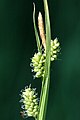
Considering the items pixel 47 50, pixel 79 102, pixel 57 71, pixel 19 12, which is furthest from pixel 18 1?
pixel 47 50

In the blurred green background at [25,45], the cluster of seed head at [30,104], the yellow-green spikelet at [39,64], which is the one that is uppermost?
the blurred green background at [25,45]

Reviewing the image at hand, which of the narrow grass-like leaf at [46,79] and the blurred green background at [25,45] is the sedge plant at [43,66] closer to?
the narrow grass-like leaf at [46,79]

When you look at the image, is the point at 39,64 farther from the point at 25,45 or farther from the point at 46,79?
the point at 25,45

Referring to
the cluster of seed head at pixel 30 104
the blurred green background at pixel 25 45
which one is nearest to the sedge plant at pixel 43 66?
the cluster of seed head at pixel 30 104

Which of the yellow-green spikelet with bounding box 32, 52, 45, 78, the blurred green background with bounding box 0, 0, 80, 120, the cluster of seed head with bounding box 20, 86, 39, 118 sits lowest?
the cluster of seed head with bounding box 20, 86, 39, 118

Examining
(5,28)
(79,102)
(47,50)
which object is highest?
(5,28)

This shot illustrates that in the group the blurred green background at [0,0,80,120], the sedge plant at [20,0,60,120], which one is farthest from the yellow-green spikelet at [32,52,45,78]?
the blurred green background at [0,0,80,120]

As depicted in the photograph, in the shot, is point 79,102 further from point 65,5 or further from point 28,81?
point 65,5

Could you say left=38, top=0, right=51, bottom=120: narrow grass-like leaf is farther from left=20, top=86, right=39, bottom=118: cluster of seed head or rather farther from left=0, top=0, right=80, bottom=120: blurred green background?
left=0, top=0, right=80, bottom=120: blurred green background
